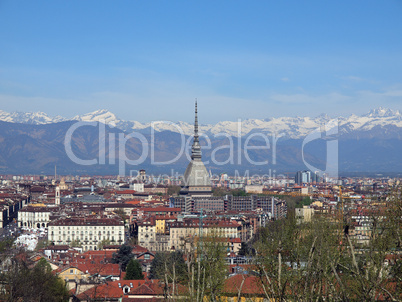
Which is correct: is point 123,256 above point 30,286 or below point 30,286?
below

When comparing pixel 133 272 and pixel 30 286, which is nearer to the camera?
pixel 30 286

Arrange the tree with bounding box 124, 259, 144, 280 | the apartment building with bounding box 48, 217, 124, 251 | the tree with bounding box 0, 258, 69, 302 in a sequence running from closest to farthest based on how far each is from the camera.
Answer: the tree with bounding box 0, 258, 69, 302 < the tree with bounding box 124, 259, 144, 280 < the apartment building with bounding box 48, 217, 124, 251

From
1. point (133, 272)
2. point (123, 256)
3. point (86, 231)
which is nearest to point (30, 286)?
point (133, 272)

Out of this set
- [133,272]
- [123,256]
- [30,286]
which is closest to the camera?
[30,286]

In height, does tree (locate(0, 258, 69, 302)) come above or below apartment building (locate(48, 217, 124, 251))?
above

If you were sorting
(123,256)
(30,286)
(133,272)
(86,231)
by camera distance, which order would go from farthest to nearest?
(86,231)
(123,256)
(133,272)
(30,286)

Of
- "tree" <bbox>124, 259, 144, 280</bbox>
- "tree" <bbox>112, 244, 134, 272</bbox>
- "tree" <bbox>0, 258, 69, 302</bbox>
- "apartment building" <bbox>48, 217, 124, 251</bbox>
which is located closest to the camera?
"tree" <bbox>0, 258, 69, 302</bbox>

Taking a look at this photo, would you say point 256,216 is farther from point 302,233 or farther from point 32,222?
point 302,233

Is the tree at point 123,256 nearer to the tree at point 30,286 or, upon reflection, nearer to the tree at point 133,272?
the tree at point 133,272

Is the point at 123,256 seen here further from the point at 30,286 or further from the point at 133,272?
the point at 30,286

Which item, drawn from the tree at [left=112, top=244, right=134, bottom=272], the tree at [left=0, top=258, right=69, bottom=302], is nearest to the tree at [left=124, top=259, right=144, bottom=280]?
the tree at [left=0, top=258, right=69, bottom=302]

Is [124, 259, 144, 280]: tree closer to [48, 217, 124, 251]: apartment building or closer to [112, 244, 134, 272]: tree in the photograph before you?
[112, 244, 134, 272]: tree

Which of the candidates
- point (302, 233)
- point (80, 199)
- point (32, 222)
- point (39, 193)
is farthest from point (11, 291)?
point (39, 193)

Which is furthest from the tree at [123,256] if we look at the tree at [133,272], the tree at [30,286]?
the tree at [30,286]
